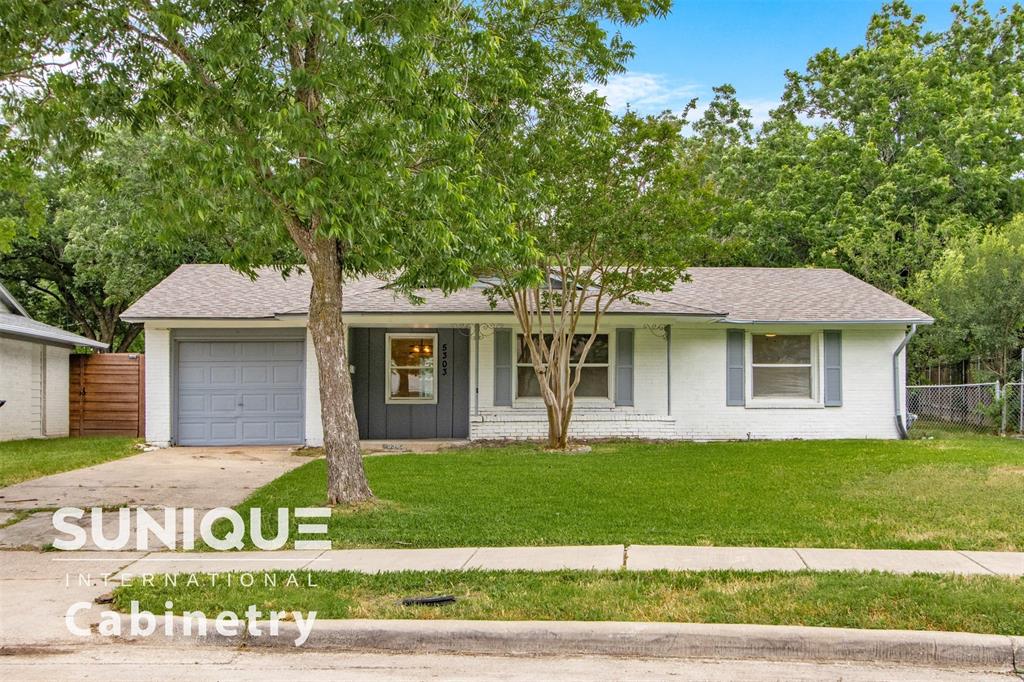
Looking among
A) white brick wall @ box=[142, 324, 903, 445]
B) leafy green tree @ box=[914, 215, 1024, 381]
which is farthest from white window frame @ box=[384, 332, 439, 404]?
leafy green tree @ box=[914, 215, 1024, 381]

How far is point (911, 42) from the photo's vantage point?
3025cm

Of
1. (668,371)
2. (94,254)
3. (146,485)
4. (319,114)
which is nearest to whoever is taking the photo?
(319,114)

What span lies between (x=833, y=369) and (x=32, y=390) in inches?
696

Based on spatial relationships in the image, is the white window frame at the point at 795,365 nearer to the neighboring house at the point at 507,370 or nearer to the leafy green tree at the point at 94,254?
the neighboring house at the point at 507,370

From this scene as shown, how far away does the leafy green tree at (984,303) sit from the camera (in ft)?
58.7

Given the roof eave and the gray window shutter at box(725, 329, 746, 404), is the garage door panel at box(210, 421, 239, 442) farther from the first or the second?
the gray window shutter at box(725, 329, 746, 404)

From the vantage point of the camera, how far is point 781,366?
17.3 m

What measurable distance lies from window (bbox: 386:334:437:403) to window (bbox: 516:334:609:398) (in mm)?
1845

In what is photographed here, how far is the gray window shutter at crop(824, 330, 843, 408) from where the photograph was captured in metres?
16.9

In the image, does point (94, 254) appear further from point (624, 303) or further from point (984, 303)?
point (984, 303)

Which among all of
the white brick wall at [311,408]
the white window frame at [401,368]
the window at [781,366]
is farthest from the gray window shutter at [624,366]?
the white brick wall at [311,408]

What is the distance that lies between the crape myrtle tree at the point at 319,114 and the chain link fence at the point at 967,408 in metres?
13.3

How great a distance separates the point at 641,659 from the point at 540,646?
627mm

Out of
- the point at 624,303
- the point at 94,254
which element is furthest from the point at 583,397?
the point at 94,254
